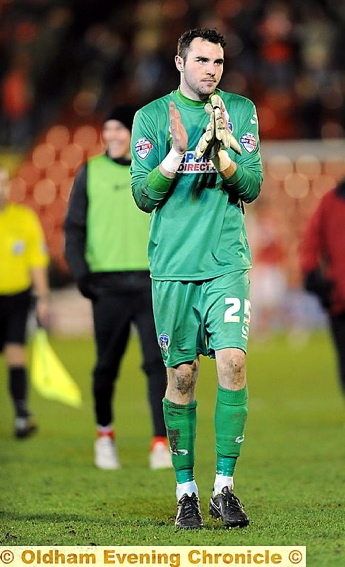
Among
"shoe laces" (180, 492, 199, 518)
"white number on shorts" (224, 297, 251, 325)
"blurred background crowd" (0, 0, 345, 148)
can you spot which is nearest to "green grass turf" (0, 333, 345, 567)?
"shoe laces" (180, 492, 199, 518)

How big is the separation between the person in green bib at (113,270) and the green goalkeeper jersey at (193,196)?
2.42m

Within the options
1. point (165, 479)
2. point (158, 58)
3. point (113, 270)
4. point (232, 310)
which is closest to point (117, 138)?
point (113, 270)

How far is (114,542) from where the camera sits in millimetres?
5266

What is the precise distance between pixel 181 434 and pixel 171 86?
1820 centimetres

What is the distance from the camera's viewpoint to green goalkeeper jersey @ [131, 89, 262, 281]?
582cm

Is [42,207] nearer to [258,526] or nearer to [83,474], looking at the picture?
[83,474]

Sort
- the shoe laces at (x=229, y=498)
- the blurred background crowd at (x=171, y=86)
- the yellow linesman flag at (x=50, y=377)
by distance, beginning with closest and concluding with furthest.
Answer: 1. the shoe laces at (x=229, y=498)
2. the yellow linesman flag at (x=50, y=377)
3. the blurred background crowd at (x=171, y=86)

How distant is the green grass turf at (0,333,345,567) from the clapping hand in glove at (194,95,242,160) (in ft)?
5.49

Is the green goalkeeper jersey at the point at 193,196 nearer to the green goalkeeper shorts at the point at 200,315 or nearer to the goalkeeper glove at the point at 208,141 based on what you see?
the green goalkeeper shorts at the point at 200,315

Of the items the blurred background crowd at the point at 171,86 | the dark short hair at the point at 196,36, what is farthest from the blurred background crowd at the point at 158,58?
the dark short hair at the point at 196,36

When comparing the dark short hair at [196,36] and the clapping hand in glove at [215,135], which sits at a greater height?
the dark short hair at [196,36]

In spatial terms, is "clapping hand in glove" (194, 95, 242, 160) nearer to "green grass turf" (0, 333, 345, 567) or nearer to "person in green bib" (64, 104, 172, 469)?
"green grass turf" (0, 333, 345, 567)

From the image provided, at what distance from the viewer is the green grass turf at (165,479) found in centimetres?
547

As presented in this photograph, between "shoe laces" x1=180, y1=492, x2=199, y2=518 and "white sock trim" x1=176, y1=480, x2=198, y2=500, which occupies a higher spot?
"white sock trim" x1=176, y1=480, x2=198, y2=500
